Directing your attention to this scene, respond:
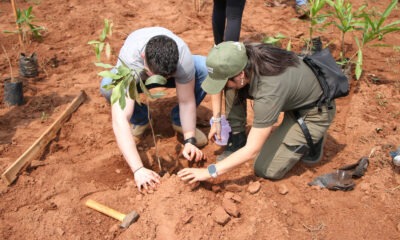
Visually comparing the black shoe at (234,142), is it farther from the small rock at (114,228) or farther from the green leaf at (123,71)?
the green leaf at (123,71)

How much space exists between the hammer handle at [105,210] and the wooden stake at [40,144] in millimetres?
569

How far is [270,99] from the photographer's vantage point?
1.99m

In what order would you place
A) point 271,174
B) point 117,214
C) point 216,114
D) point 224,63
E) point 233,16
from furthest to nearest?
1. point 233,16
2. point 216,114
3. point 271,174
4. point 117,214
5. point 224,63

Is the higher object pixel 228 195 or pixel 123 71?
pixel 123 71

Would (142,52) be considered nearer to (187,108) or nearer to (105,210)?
(187,108)

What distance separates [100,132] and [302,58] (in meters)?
1.74

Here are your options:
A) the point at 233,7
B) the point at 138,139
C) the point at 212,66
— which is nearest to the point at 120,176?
the point at 138,139

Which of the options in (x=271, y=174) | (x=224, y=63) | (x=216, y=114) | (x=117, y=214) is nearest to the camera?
(x=224, y=63)

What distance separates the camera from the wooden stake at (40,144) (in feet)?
7.59

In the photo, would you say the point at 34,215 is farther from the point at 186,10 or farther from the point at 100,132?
the point at 186,10

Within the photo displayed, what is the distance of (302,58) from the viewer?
231cm

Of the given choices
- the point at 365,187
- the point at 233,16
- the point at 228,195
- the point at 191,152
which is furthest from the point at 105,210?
the point at 233,16

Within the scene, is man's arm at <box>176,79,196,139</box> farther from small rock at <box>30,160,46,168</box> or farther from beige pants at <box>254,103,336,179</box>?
small rock at <box>30,160,46,168</box>

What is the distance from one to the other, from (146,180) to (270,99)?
0.90 metres
